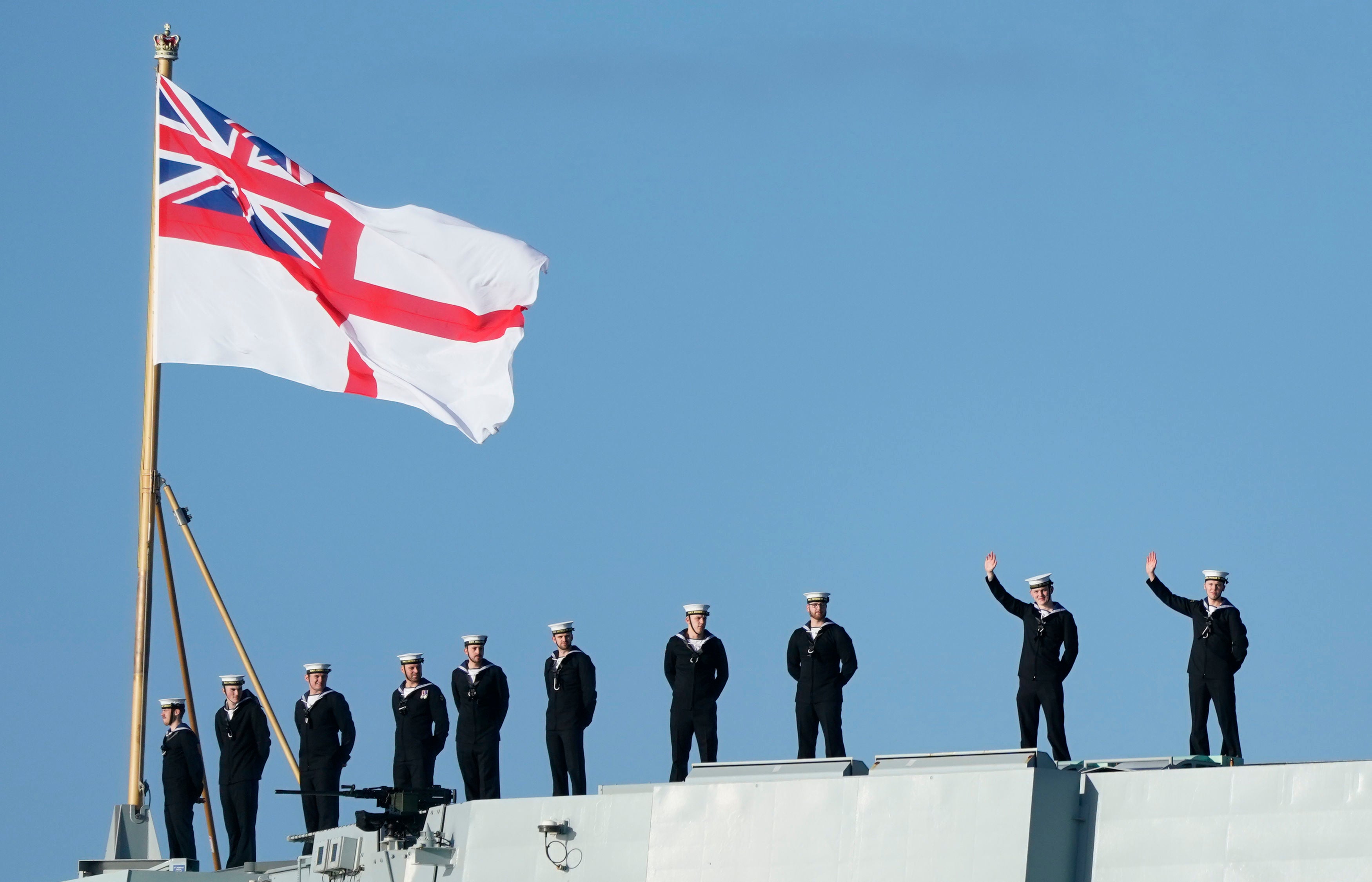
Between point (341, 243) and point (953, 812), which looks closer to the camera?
point (953, 812)

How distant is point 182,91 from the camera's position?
21641 mm

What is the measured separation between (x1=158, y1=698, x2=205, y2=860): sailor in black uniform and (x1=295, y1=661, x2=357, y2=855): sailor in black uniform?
1.58m

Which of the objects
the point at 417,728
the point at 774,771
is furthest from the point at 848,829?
the point at 417,728

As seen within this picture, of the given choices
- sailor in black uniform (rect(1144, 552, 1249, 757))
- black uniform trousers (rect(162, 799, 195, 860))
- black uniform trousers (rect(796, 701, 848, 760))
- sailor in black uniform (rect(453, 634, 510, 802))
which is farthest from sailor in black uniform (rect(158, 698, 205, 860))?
sailor in black uniform (rect(1144, 552, 1249, 757))

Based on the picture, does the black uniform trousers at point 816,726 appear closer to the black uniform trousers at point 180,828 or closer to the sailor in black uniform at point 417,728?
the sailor in black uniform at point 417,728

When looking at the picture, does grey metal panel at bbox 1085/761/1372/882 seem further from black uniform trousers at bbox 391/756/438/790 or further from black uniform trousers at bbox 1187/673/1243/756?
black uniform trousers at bbox 391/756/438/790

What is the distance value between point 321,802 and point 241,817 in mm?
998

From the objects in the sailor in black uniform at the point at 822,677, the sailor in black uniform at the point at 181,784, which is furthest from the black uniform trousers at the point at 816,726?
the sailor in black uniform at the point at 181,784

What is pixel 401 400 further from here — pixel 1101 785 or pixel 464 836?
pixel 1101 785

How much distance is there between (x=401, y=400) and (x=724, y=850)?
599 cm

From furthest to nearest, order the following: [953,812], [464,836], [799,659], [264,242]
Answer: [264,242], [799,659], [464,836], [953,812]

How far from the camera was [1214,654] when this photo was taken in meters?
18.5

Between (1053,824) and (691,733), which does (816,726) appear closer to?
(691,733)

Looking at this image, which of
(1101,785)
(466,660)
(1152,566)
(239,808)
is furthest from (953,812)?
(239,808)
